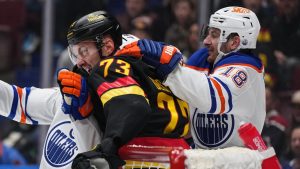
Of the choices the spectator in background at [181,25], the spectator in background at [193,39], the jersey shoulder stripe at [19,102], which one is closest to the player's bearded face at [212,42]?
the jersey shoulder stripe at [19,102]

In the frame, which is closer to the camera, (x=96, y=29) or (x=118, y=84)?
(x=118, y=84)

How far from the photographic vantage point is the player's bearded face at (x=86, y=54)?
4828mm

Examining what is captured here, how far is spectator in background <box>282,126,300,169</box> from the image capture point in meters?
7.57

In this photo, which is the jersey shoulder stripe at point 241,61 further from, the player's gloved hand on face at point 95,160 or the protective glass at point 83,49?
the player's gloved hand on face at point 95,160

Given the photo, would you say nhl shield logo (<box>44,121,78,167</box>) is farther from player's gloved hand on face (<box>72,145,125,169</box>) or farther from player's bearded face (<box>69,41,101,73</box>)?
player's gloved hand on face (<box>72,145,125,169</box>)

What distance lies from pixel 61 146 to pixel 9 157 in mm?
3504

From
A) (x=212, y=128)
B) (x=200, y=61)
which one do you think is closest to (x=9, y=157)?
(x=200, y=61)

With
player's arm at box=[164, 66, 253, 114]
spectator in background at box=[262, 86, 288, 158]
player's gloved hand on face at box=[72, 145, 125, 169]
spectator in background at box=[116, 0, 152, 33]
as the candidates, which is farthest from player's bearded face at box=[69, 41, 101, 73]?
spectator in background at box=[116, 0, 152, 33]

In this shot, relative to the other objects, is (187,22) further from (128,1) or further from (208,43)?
(208,43)

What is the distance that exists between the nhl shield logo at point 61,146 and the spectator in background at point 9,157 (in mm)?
3362

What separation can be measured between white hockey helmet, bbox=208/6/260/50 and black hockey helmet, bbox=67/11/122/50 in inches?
31.3

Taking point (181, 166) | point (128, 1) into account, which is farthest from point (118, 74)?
point (128, 1)

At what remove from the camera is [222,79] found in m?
5.11

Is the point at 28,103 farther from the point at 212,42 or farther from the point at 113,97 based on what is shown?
the point at 212,42
